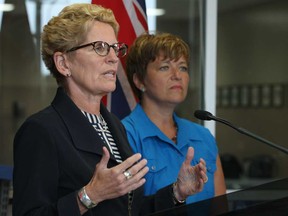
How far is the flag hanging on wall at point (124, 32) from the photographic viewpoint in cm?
275

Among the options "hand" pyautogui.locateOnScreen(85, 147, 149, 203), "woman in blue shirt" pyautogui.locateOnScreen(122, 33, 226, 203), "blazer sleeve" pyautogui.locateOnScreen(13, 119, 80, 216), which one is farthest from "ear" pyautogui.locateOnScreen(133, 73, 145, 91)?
"hand" pyautogui.locateOnScreen(85, 147, 149, 203)

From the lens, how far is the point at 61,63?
5.71ft

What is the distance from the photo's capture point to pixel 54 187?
1508mm

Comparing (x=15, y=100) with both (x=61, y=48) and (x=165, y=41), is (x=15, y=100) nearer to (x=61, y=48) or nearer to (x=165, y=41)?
(x=165, y=41)

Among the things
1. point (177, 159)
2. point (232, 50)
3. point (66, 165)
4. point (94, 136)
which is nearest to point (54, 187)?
point (66, 165)

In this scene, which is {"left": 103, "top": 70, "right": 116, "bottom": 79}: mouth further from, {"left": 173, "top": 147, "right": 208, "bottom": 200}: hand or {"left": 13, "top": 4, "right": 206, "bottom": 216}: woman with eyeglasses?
{"left": 173, "top": 147, "right": 208, "bottom": 200}: hand

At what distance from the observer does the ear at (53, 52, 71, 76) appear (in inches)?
68.2

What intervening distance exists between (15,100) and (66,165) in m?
2.90

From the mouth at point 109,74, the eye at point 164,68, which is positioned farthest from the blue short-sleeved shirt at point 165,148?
the mouth at point 109,74

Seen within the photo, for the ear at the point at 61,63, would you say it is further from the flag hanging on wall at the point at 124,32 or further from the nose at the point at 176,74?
the flag hanging on wall at the point at 124,32

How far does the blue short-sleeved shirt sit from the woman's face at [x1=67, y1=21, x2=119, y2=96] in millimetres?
580

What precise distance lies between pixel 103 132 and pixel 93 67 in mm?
211

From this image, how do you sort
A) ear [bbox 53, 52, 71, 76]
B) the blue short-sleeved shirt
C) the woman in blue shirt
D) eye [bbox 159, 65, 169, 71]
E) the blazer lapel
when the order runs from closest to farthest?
the blazer lapel < ear [bbox 53, 52, 71, 76] < the blue short-sleeved shirt < the woman in blue shirt < eye [bbox 159, 65, 169, 71]

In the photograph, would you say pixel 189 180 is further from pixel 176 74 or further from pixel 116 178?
pixel 176 74
